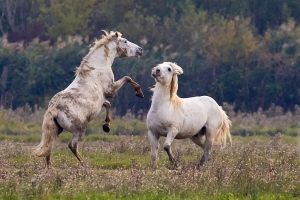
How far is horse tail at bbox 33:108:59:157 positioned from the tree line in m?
17.6

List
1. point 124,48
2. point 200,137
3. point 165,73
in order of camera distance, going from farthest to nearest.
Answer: point 124,48, point 200,137, point 165,73

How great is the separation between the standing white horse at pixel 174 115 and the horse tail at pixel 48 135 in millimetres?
1507

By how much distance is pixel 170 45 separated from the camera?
36844mm

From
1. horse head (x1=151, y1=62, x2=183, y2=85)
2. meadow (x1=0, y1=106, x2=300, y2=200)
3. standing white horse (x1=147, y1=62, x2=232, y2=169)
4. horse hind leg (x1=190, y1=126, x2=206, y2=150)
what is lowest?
meadow (x1=0, y1=106, x2=300, y2=200)

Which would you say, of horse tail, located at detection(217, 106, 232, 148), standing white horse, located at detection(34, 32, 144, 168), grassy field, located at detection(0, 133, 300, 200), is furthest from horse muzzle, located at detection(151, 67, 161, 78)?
horse tail, located at detection(217, 106, 232, 148)

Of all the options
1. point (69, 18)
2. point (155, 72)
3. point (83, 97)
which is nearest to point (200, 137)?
point (155, 72)

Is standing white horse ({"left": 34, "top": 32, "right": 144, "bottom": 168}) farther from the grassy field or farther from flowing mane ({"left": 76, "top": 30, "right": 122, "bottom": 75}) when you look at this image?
the grassy field

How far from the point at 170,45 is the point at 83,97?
70.4 feet

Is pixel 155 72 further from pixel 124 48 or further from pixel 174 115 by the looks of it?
pixel 124 48

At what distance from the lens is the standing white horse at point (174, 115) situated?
15.3m

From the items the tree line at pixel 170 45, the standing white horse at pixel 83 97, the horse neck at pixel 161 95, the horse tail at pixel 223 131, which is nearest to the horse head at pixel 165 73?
the horse neck at pixel 161 95

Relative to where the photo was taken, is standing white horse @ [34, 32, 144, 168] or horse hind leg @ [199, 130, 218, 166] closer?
standing white horse @ [34, 32, 144, 168]

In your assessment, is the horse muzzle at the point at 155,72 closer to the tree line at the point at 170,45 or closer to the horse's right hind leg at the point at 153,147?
the horse's right hind leg at the point at 153,147

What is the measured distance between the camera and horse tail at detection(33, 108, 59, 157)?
49.5 feet
